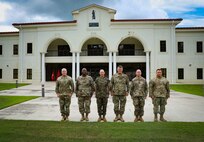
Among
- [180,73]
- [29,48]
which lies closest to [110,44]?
[180,73]

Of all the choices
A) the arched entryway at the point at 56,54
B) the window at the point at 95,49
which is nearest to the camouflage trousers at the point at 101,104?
the arched entryway at the point at 56,54

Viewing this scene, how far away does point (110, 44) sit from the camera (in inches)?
1282

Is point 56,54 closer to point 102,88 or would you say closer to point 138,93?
point 102,88

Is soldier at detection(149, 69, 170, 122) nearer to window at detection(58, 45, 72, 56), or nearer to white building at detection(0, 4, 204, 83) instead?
white building at detection(0, 4, 204, 83)

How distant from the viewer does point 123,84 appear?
9242mm

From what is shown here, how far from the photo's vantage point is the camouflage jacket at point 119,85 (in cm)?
920

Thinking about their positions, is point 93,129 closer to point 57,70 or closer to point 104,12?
point 104,12

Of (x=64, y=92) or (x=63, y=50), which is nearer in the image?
(x=64, y=92)

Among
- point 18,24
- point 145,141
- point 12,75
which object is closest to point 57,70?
point 12,75

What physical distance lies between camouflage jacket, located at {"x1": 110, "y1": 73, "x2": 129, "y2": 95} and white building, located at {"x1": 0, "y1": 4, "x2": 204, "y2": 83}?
2289 centimetres

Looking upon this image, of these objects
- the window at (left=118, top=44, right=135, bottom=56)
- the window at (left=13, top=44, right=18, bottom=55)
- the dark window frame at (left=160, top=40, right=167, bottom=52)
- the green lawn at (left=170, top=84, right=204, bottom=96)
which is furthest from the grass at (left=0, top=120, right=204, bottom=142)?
the window at (left=13, top=44, right=18, bottom=55)

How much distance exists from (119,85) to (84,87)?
1274 millimetres

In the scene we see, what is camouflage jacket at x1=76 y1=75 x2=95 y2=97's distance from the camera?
9.27m

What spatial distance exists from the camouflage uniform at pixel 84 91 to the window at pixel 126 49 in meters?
26.9
